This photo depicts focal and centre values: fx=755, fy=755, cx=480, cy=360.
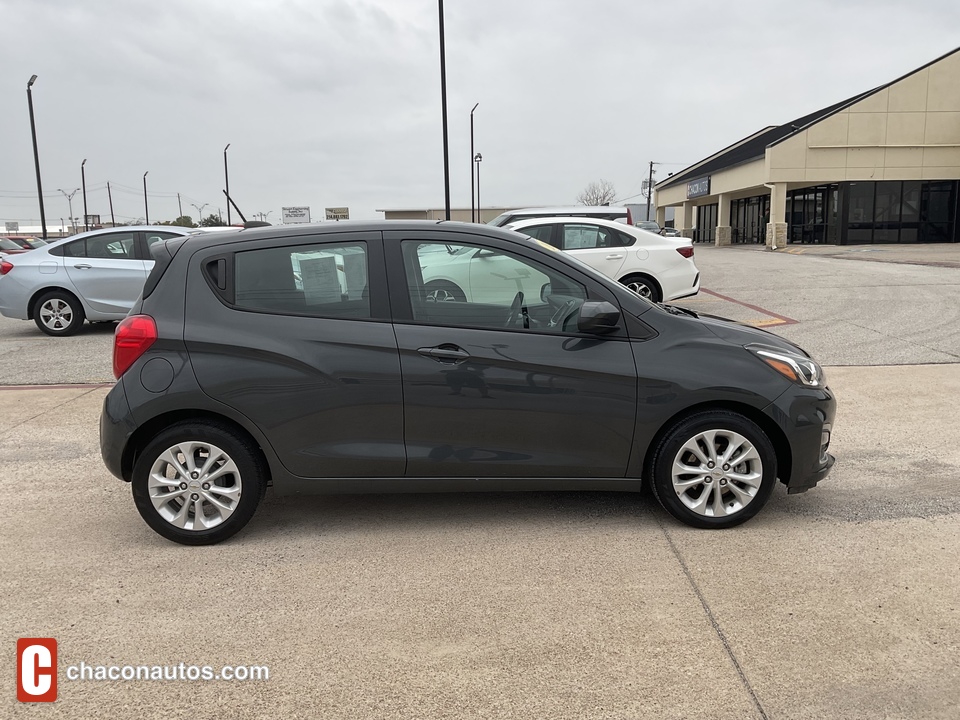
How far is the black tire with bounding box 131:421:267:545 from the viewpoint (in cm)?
384

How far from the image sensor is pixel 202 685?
9.20 feet

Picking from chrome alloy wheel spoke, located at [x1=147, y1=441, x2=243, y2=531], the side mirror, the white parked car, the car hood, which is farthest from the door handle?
the white parked car

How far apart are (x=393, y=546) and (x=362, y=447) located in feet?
1.80

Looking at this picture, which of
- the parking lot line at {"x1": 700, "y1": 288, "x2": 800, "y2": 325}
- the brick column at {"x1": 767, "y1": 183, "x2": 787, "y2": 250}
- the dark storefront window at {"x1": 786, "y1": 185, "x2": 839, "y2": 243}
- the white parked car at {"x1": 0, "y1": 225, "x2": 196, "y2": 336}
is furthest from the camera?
the dark storefront window at {"x1": 786, "y1": 185, "x2": 839, "y2": 243}

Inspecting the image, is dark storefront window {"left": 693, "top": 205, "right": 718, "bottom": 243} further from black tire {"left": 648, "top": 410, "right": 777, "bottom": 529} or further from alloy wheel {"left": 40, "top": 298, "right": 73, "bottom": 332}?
black tire {"left": 648, "top": 410, "right": 777, "bottom": 529}

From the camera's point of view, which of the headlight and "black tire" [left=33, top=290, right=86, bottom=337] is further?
"black tire" [left=33, top=290, right=86, bottom=337]

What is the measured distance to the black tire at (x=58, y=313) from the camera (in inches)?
434

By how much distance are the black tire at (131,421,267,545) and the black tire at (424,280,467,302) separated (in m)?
1.22

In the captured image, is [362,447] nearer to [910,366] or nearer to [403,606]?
[403,606]

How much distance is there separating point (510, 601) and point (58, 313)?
1012 cm

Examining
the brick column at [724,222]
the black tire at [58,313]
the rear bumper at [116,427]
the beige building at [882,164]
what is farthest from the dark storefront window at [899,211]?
the rear bumper at [116,427]

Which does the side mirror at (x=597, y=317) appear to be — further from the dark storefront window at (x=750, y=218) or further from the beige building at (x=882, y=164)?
the dark storefront window at (x=750, y=218)
